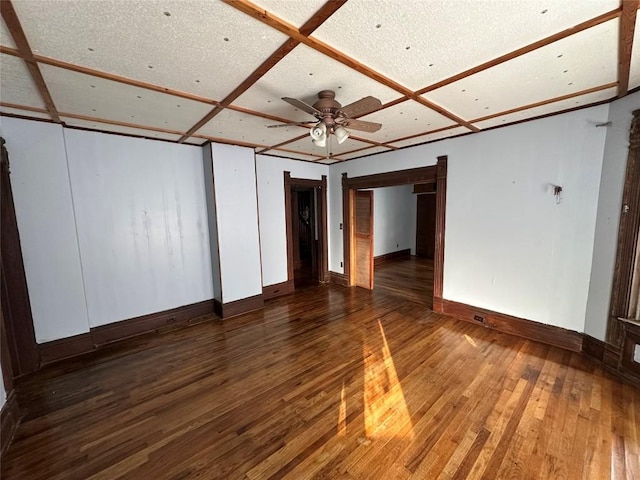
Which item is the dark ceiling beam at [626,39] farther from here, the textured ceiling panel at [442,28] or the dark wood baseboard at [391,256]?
the dark wood baseboard at [391,256]

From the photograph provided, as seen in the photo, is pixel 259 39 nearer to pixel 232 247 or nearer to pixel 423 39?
pixel 423 39

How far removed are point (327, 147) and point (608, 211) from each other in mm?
3383

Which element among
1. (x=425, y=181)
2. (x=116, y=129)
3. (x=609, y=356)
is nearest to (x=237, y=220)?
(x=116, y=129)

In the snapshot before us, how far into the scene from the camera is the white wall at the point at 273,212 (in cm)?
458

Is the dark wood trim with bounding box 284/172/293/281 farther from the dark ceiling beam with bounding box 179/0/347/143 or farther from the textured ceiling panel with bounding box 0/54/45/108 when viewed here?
the textured ceiling panel with bounding box 0/54/45/108

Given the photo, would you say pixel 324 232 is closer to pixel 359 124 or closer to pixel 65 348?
pixel 359 124

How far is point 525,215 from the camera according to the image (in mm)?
3027

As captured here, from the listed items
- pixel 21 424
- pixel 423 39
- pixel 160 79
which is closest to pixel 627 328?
pixel 423 39

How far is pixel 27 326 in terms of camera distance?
264 centimetres

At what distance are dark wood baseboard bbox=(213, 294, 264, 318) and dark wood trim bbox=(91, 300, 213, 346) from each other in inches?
8.5

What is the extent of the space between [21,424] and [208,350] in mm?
1446

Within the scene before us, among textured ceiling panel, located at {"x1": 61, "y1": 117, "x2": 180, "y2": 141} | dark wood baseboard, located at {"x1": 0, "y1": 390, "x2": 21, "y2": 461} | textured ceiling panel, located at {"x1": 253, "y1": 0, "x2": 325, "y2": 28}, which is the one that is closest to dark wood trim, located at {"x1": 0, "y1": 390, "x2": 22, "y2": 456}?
dark wood baseboard, located at {"x1": 0, "y1": 390, "x2": 21, "y2": 461}

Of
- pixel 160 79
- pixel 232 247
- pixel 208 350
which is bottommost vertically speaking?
pixel 208 350

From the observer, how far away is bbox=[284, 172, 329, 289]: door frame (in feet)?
16.1
